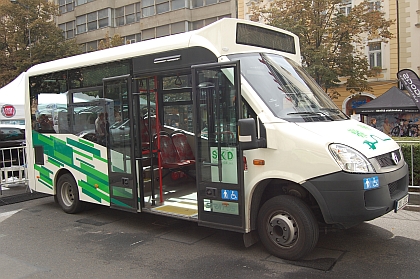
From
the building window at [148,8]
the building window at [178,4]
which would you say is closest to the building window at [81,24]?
the building window at [148,8]

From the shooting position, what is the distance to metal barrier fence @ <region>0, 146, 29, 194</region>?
33.9 ft

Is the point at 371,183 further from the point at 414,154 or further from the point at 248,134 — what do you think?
the point at 414,154

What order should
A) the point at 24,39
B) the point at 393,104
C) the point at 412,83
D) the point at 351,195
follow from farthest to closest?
1. the point at 24,39
2. the point at 393,104
3. the point at 412,83
4. the point at 351,195

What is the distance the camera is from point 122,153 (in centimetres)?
653

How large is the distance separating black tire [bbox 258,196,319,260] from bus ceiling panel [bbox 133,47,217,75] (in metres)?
2.03

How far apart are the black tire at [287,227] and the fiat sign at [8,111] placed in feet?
33.2

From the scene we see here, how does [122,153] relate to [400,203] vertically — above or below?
above

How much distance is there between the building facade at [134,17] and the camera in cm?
3002

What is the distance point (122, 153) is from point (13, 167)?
5.34 metres

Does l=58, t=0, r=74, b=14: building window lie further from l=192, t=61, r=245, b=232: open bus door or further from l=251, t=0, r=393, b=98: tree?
l=192, t=61, r=245, b=232: open bus door

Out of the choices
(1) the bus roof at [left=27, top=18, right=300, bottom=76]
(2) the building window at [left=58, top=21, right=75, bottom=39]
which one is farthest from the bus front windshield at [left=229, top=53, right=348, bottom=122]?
(2) the building window at [left=58, top=21, right=75, bottom=39]

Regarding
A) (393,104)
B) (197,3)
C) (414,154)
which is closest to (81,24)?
(197,3)

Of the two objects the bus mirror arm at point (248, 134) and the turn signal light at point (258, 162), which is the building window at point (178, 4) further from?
the bus mirror arm at point (248, 134)

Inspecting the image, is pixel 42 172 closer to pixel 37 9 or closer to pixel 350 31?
pixel 350 31
